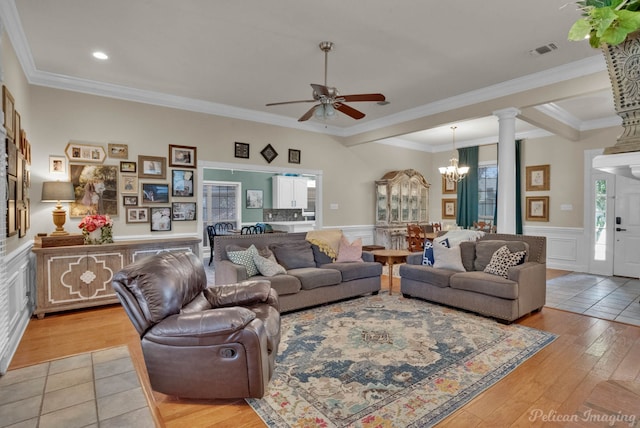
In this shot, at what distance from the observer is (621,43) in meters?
0.73

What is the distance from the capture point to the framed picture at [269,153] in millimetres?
6133

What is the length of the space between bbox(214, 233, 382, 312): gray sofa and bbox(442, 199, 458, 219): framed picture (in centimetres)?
468

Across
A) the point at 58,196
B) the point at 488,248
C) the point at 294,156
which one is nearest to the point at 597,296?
the point at 488,248

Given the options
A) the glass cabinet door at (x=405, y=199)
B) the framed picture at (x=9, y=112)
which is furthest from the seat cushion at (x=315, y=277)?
the glass cabinet door at (x=405, y=199)

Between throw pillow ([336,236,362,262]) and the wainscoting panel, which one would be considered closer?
throw pillow ([336,236,362,262])

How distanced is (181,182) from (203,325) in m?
3.69

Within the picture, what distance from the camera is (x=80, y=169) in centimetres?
454

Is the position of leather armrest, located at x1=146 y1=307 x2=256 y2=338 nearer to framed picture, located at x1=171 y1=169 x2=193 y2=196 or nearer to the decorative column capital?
framed picture, located at x1=171 y1=169 x2=193 y2=196

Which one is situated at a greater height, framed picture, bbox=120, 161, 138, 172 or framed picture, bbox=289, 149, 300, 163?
framed picture, bbox=289, 149, 300, 163

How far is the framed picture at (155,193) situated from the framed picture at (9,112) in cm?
186

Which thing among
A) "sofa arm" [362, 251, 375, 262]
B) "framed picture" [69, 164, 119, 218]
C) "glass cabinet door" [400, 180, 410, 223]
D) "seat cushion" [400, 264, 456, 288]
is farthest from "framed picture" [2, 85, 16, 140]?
"glass cabinet door" [400, 180, 410, 223]

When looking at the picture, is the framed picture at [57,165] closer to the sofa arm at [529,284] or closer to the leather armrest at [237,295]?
the leather armrest at [237,295]

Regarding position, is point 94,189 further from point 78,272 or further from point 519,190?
point 519,190

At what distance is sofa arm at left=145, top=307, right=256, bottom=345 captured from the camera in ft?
6.98
